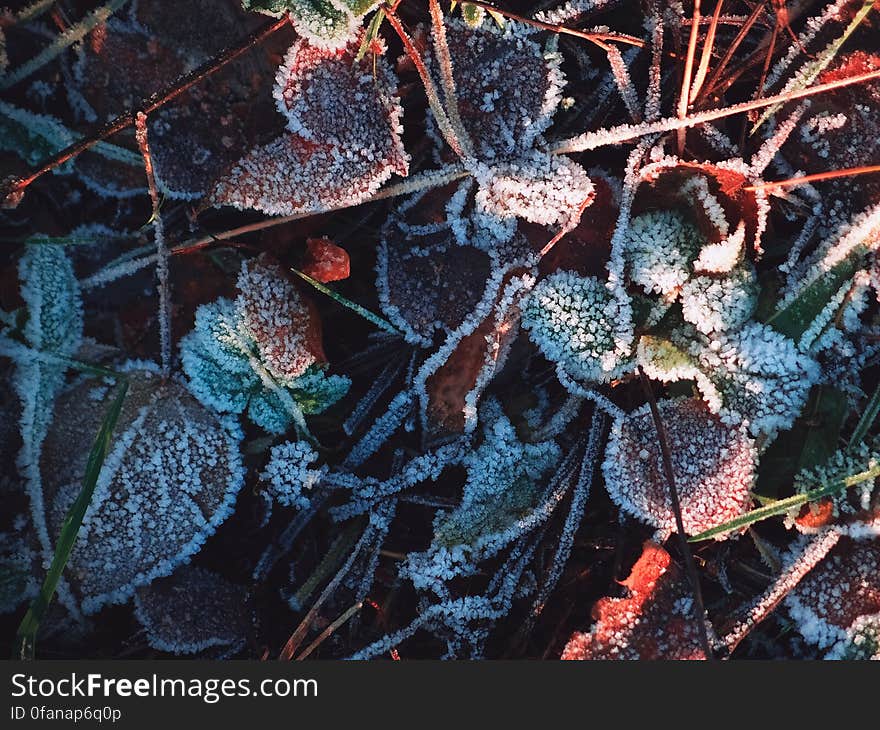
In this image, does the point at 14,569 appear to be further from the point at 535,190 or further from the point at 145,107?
the point at 535,190

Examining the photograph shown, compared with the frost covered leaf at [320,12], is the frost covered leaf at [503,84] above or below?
below

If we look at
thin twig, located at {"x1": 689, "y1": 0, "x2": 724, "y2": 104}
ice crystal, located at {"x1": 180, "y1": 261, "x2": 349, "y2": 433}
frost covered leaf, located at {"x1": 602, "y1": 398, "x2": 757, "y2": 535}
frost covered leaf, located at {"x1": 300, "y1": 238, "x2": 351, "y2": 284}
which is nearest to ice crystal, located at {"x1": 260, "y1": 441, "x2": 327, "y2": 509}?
ice crystal, located at {"x1": 180, "y1": 261, "x2": 349, "y2": 433}

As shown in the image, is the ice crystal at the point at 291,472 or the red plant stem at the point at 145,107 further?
the ice crystal at the point at 291,472

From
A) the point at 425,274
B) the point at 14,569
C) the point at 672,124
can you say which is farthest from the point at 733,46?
the point at 14,569

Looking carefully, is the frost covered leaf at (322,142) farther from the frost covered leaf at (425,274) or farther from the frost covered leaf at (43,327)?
the frost covered leaf at (43,327)

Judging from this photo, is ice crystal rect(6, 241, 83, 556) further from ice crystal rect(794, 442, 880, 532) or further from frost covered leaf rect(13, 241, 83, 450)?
ice crystal rect(794, 442, 880, 532)

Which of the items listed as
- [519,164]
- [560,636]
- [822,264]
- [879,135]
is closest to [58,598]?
[560,636]

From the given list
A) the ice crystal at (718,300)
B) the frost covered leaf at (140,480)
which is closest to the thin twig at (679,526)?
the ice crystal at (718,300)

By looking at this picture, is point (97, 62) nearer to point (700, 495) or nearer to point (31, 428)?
point (31, 428)
